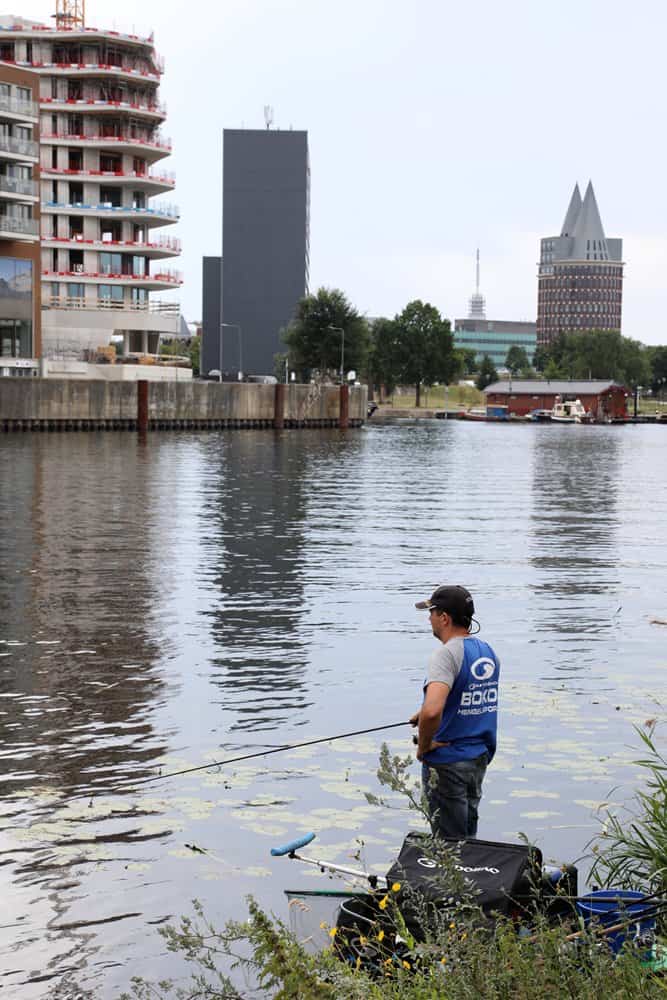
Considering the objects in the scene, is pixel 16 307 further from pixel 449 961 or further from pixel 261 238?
pixel 261 238

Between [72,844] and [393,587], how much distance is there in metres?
13.7

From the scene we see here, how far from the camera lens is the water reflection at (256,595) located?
14.8m

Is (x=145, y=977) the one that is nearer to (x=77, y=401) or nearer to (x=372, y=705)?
(x=372, y=705)

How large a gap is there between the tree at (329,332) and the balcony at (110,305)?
2962 centimetres

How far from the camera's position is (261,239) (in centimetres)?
18388

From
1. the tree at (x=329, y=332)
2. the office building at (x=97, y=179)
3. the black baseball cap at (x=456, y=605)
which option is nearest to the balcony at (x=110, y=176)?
the office building at (x=97, y=179)

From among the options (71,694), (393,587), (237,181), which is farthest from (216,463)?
(237,181)

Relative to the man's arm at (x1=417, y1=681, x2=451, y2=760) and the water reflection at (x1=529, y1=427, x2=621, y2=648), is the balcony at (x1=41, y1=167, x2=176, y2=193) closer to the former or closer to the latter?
the water reflection at (x1=529, y1=427, x2=621, y2=648)

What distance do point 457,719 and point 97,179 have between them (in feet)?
347

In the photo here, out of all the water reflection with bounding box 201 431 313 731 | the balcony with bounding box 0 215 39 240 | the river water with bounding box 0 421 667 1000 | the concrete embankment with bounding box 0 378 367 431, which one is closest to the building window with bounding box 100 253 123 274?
the concrete embankment with bounding box 0 378 367 431

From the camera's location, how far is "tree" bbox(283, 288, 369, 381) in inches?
5448

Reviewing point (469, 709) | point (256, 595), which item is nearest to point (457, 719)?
point (469, 709)

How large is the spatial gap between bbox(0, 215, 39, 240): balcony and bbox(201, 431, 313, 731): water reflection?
4329 centimetres

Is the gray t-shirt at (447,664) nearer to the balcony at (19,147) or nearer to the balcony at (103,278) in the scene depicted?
the balcony at (19,147)
